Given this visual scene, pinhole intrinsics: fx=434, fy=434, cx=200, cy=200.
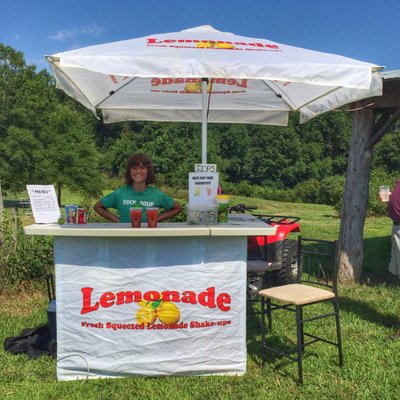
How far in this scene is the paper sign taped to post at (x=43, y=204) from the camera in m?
3.27

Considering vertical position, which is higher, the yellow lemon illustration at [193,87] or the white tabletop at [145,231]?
the yellow lemon illustration at [193,87]

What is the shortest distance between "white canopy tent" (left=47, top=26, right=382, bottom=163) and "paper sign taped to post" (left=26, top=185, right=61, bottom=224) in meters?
0.90

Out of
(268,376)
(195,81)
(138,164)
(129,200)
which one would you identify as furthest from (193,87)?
(268,376)

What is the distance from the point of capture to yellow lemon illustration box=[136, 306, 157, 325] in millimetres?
3168

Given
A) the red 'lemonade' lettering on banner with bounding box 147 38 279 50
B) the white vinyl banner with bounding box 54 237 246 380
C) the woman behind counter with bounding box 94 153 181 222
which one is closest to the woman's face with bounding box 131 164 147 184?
the woman behind counter with bounding box 94 153 181 222

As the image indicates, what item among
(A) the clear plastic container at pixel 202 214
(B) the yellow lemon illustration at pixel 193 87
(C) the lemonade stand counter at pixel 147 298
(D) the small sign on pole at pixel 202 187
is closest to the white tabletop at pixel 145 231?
(C) the lemonade stand counter at pixel 147 298

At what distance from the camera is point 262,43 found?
346 cm

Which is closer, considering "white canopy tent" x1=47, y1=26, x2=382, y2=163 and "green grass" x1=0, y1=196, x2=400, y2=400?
"white canopy tent" x1=47, y1=26, x2=382, y2=163

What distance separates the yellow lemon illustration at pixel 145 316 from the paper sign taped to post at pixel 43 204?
978 mm

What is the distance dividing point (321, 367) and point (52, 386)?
6.70 ft

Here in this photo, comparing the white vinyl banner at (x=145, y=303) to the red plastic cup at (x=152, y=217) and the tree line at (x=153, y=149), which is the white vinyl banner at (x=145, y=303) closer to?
the red plastic cup at (x=152, y=217)

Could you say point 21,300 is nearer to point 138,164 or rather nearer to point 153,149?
point 138,164

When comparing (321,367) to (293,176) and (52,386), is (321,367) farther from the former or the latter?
(293,176)

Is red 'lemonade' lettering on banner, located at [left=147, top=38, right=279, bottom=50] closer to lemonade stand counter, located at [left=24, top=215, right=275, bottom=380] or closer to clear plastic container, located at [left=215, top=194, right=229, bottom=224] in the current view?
clear plastic container, located at [left=215, top=194, right=229, bottom=224]
